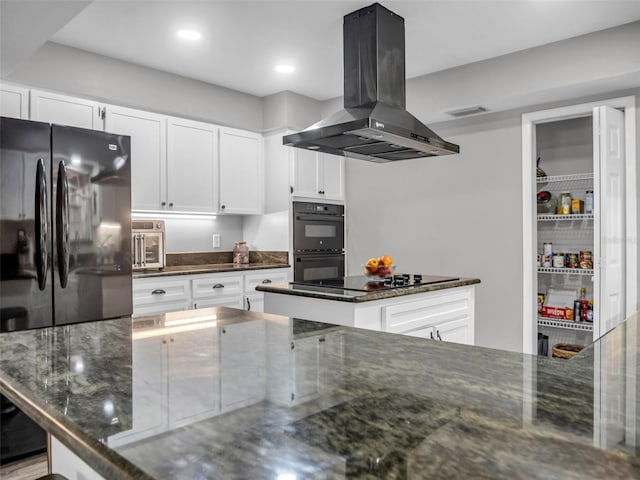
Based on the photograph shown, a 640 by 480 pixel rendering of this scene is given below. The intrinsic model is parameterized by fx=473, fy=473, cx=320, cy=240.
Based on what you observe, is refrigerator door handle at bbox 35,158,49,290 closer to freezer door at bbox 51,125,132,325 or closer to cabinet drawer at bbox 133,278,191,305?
freezer door at bbox 51,125,132,325

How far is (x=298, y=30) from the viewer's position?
3.19m

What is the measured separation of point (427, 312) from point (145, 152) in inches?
99.0

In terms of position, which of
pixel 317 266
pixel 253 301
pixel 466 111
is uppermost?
pixel 466 111

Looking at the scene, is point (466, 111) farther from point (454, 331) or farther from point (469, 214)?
point (454, 331)

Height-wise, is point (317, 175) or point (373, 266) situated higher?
point (317, 175)

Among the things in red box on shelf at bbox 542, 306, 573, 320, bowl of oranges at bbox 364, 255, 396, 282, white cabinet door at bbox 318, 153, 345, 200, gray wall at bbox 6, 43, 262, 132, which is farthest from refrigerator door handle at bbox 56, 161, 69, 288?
red box on shelf at bbox 542, 306, 573, 320

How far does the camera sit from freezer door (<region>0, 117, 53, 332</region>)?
2529 millimetres

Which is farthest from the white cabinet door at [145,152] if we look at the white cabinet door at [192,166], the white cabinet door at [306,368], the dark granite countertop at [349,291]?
the white cabinet door at [306,368]

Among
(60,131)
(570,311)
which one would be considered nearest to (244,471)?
(60,131)

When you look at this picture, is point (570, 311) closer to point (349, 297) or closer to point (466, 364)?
point (349, 297)

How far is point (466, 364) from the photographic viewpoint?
962mm

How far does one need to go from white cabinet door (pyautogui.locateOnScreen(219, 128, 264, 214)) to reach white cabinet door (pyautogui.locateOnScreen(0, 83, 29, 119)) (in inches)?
61.8

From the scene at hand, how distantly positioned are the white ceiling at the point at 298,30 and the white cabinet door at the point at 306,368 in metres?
2.36

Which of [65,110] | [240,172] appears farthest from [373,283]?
[65,110]
